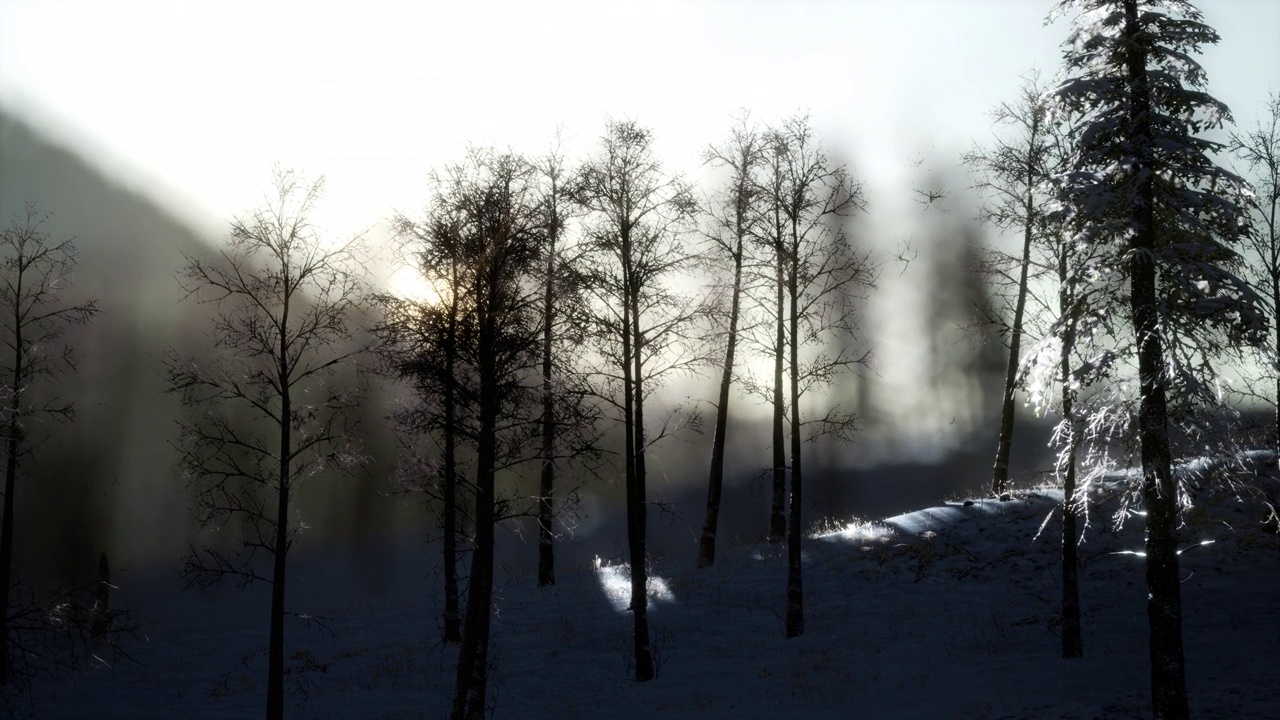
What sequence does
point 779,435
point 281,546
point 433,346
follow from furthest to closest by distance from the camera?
1. point 779,435
2. point 433,346
3. point 281,546

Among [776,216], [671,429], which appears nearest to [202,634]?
[671,429]

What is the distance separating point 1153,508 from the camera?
12.4 m

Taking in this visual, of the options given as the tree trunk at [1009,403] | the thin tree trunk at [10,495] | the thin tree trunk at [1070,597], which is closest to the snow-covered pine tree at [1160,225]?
the thin tree trunk at [1070,597]

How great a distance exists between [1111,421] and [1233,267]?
3.58 meters

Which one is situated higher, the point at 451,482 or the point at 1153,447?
the point at 1153,447

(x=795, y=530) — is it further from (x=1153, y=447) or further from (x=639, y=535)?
(x=1153, y=447)

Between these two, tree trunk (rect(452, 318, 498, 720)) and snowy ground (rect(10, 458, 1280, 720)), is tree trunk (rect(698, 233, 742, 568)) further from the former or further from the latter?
tree trunk (rect(452, 318, 498, 720))

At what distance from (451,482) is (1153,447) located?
A: 13.1m

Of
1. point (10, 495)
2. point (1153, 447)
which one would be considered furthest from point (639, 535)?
point (10, 495)

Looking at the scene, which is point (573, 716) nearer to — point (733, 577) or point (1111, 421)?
point (733, 577)

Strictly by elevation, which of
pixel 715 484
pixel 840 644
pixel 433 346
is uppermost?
pixel 433 346

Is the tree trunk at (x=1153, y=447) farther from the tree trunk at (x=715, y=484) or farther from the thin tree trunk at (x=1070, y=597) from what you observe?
the tree trunk at (x=715, y=484)

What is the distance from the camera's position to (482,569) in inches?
577

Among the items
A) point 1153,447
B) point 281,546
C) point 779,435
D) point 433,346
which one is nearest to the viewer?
point 1153,447
